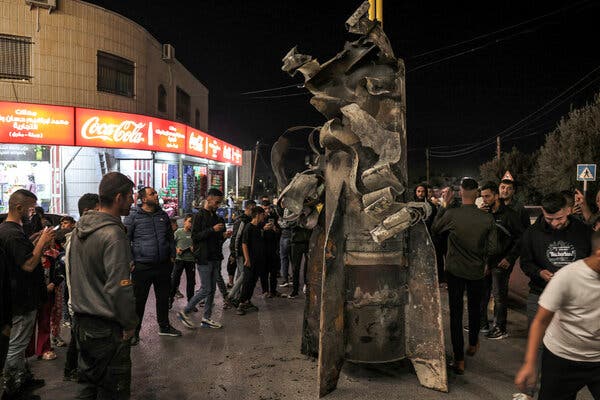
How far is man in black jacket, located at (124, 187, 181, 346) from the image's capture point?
5754 millimetres

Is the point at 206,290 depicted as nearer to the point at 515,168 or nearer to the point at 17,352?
the point at 17,352

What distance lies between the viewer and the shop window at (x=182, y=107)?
22.7 meters

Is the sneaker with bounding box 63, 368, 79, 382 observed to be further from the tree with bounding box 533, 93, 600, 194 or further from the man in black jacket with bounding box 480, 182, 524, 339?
the tree with bounding box 533, 93, 600, 194

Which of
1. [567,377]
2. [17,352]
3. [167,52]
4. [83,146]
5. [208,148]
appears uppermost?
[167,52]

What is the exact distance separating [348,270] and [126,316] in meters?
2.36

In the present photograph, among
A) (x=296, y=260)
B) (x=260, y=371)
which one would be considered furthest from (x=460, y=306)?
(x=296, y=260)

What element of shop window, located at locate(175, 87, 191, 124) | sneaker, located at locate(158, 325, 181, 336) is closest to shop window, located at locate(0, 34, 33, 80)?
shop window, located at locate(175, 87, 191, 124)

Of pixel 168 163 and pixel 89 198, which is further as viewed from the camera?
pixel 168 163

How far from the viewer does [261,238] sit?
315 inches

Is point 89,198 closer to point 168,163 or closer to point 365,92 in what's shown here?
point 365,92

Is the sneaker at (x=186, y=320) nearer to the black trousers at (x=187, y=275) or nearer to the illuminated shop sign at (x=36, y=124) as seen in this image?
the black trousers at (x=187, y=275)

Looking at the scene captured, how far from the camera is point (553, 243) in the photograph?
13.3 feet

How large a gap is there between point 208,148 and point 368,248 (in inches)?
635

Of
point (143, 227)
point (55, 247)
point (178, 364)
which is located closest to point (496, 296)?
point (178, 364)
